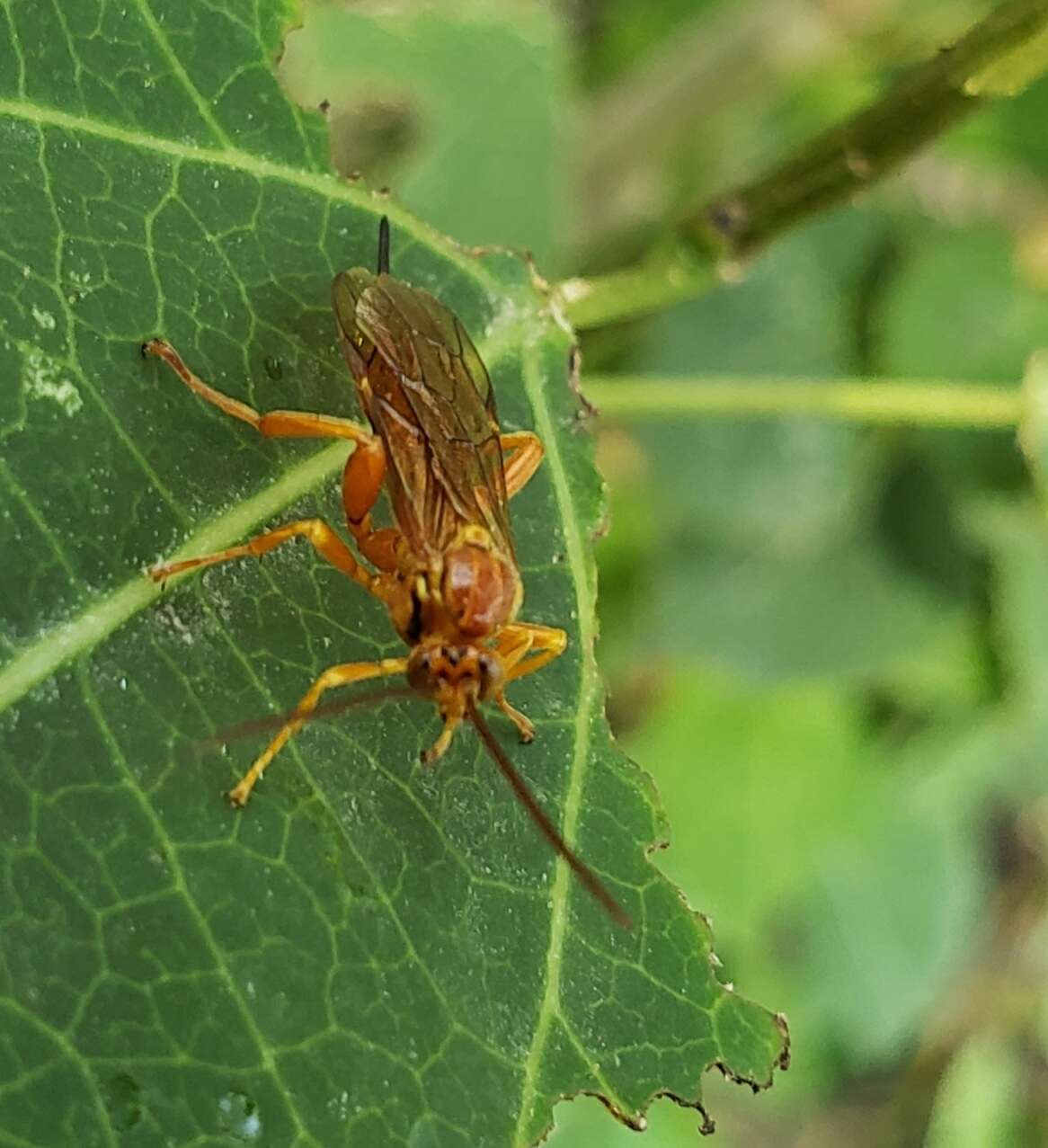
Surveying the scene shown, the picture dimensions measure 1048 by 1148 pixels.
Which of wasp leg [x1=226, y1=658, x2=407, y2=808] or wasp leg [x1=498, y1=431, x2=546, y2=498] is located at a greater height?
wasp leg [x1=498, y1=431, x2=546, y2=498]

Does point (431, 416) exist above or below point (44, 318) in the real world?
above

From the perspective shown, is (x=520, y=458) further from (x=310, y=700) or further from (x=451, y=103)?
(x=451, y=103)

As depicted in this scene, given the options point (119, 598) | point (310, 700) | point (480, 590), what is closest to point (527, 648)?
point (480, 590)

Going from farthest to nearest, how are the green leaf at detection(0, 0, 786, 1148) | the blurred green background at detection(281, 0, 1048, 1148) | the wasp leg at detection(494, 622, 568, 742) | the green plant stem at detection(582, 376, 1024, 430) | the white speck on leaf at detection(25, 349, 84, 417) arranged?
1. the blurred green background at detection(281, 0, 1048, 1148)
2. the green plant stem at detection(582, 376, 1024, 430)
3. the wasp leg at detection(494, 622, 568, 742)
4. the white speck on leaf at detection(25, 349, 84, 417)
5. the green leaf at detection(0, 0, 786, 1148)

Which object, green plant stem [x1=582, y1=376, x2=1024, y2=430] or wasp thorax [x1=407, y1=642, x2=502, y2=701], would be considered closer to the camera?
wasp thorax [x1=407, y1=642, x2=502, y2=701]

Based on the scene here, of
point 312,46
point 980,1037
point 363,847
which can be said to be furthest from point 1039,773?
point 363,847

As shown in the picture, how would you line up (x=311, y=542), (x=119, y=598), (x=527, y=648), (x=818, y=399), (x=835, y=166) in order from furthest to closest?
(x=818, y=399)
(x=835, y=166)
(x=527, y=648)
(x=311, y=542)
(x=119, y=598)

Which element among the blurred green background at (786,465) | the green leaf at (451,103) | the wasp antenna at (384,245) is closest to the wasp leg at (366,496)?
the wasp antenna at (384,245)

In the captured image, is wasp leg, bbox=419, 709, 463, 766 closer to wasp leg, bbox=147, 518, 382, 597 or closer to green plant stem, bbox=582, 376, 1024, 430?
wasp leg, bbox=147, 518, 382, 597

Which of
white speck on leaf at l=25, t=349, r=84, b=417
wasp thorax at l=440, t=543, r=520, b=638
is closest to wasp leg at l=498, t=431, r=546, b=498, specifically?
wasp thorax at l=440, t=543, r=520, b=638
